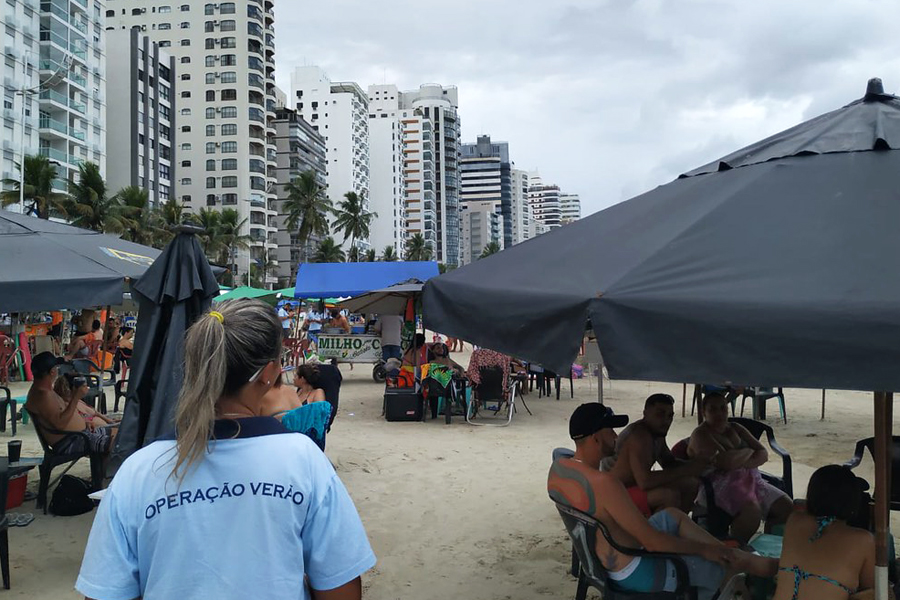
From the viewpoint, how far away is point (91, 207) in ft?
129

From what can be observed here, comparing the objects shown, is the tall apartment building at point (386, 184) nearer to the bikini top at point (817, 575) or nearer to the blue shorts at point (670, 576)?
the blue shorts at point (670, 576)

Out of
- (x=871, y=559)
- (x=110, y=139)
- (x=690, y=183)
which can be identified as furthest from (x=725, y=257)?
(x=110, y=139)

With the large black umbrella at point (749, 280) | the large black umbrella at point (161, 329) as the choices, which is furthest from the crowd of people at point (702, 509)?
the large black umbrella at point (161, 329)

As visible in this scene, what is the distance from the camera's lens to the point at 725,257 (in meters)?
2.39

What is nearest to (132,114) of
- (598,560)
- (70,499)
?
(70,499)

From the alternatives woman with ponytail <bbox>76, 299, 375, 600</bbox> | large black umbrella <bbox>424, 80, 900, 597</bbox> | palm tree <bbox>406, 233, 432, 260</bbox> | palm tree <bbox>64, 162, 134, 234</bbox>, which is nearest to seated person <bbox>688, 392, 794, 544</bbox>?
large black umbrella <bbox>424, 80, 900, 597</bbox>

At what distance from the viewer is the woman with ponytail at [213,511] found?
1.41m

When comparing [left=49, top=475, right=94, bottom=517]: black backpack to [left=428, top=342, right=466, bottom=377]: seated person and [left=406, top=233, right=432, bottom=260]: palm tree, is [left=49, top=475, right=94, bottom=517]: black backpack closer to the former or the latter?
[left=428, top=342, right=466, bottom=377]: seated person

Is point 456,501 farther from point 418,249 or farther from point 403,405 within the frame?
point 418,249

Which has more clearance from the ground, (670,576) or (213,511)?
(213,511)

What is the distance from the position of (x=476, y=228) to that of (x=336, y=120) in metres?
66.2

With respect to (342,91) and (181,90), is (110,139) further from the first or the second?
(342,91)

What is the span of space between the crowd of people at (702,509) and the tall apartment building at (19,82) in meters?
48.7

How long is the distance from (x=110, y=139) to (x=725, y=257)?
75507 millimetres
